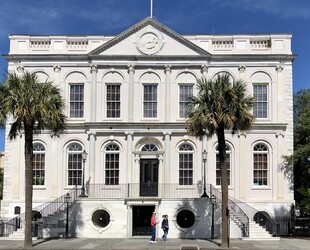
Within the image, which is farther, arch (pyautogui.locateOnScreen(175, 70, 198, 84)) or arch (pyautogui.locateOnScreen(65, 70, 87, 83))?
arch (pyautogui.locateOnScreen(65, 70, 87, 83))

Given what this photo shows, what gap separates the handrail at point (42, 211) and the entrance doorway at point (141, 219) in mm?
4151

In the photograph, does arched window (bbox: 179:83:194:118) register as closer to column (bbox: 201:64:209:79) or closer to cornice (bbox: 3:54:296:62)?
column (bbox: 201:64:209:79)

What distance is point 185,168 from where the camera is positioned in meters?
35.8

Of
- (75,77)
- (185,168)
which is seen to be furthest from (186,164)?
(75,77)

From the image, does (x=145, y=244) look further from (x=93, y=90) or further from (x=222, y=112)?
(x=93, y=90)

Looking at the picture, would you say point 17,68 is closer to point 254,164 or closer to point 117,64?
point 117,64

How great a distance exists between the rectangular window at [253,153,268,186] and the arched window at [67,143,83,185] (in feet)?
40.0

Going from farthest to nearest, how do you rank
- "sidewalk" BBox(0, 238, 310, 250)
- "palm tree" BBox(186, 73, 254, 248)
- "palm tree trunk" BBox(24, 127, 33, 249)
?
"palm tree" BBox(186, 73, 254, 248)
"sidewalk" BBox(0, 238, 310, 250)
"palm tree trunk" BBox(24, 127, 33, 249)

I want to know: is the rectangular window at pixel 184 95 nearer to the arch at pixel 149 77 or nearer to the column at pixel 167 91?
the column at pixel 167 91

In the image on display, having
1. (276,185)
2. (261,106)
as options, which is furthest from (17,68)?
(276,185)

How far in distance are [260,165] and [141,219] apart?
9.27 m

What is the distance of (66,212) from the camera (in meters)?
31.9

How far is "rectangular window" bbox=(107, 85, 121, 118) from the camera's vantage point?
3634 centimetres

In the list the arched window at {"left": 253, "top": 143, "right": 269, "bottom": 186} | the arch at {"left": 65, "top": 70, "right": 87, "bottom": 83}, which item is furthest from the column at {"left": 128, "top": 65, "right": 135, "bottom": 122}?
the arched window at {"left": 253, "top": 143, "right": 269, "bottom": 186}
